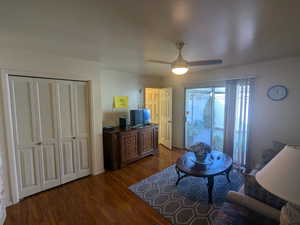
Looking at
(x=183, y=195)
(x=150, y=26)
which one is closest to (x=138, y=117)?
(x=183, y=195)

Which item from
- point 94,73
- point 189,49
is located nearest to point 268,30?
point 189,49

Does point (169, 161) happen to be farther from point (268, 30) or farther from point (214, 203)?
point (268, 30)

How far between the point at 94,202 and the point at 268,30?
132 inches

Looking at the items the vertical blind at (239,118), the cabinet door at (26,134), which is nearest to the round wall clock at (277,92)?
the vertical blind at (239,118)

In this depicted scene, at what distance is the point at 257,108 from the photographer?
312cm

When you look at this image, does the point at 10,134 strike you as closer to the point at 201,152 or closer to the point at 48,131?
the point at 48,131

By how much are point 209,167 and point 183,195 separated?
2.13ft

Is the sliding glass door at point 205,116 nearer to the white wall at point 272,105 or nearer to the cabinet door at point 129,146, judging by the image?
the white wall at point 272,105

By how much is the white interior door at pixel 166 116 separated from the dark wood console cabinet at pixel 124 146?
956mm

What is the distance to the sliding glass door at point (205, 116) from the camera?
398 cm

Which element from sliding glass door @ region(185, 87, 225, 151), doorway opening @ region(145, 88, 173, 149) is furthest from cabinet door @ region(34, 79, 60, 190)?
sliding glass door @ region(185, 87, 225, 151)

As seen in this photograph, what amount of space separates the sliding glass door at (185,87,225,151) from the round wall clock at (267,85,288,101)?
102 cm

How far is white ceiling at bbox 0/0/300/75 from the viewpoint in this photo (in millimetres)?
1250

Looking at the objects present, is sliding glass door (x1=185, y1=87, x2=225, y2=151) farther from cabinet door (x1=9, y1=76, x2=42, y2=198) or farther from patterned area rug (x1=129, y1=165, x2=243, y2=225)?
cabinet door (x1=9, y1=76, x2=42, y2=198)
